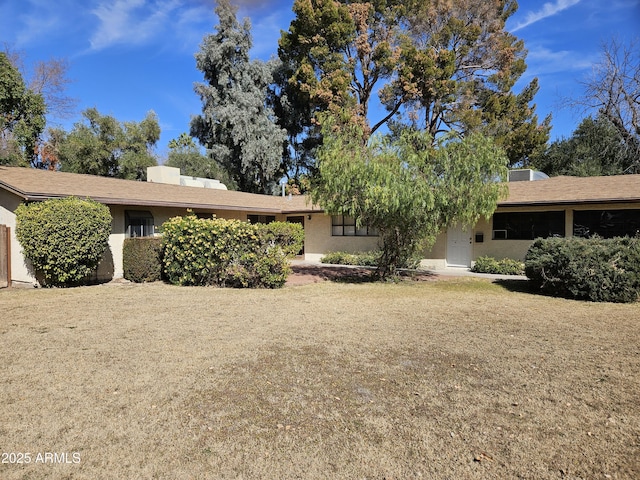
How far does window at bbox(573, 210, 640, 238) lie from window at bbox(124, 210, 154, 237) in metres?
14.9

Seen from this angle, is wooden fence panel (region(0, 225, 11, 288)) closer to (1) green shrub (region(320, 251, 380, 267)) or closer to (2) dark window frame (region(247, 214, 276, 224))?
(2) dark window frame (region(247, 214, 276, 224))

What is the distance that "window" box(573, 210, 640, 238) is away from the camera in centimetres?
1317

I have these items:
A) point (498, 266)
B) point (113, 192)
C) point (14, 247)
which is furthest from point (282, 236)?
point (498, 266)

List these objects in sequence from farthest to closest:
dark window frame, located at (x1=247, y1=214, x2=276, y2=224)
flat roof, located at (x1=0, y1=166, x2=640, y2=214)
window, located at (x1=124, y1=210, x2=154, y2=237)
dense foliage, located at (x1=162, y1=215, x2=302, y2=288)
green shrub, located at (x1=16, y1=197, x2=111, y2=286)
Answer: dark window frame, located at (x1=247, y1=214, x2=276, y2=224) < window, located at (x1=124, y1=210, x2=154, y2=237) < flat roof, located at (x1=0, y1=166, x2=640, y2=214) < dense foliage, located at (x1=162, y1=215, x2=302, y2=288) < green shrub, located at (x1=16, y1=197, x2=111, y2=286)

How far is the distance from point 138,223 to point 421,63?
17960mm

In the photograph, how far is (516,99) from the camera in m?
24.7

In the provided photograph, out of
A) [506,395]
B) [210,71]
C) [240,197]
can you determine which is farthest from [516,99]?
[506,395]

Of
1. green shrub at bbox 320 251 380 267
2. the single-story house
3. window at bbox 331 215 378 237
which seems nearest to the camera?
the single-story house

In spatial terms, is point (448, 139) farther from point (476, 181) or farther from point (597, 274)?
point (597, 274)

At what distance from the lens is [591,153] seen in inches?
1066

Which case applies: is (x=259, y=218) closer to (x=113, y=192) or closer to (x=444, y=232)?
(x=113, y=192)

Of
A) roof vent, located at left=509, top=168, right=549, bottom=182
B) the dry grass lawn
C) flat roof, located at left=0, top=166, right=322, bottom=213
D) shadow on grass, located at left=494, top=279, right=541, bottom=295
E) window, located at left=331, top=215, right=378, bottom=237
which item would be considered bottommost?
the dry grass lawn

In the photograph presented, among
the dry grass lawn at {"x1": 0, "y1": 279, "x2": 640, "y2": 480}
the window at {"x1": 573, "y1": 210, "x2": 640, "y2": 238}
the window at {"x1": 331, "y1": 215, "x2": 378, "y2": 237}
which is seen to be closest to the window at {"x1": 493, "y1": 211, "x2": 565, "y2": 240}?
the window at {"x1": 573, "y1": 210, "x2": 640, "y2": 238}

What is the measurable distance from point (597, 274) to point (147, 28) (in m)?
18.4
